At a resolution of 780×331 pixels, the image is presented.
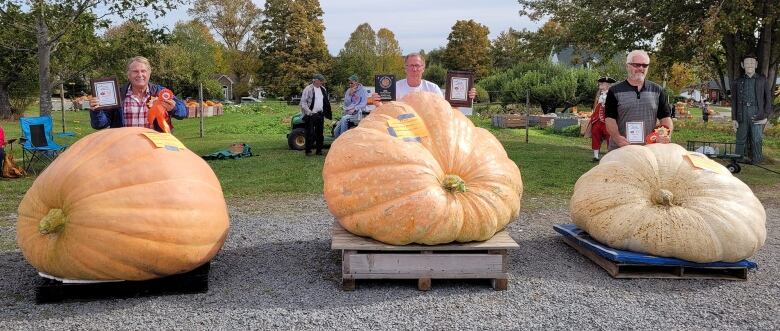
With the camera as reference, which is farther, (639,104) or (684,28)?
(684,28)

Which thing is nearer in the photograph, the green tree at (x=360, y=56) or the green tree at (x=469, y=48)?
the green tree at (x=360, y=56)

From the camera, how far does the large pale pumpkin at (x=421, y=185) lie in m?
3.89

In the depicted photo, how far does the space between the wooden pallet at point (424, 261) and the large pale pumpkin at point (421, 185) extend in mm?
82

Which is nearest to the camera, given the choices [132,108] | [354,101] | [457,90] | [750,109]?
[132,108]

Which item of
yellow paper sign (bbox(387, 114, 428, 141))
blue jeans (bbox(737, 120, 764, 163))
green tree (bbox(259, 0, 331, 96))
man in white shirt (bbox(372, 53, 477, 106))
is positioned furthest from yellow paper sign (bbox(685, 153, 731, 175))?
green tree (bbox(259, 0, 331, 96))

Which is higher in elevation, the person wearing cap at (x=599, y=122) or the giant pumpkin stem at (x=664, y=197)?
the person wearing cap at (x=599, y=122)

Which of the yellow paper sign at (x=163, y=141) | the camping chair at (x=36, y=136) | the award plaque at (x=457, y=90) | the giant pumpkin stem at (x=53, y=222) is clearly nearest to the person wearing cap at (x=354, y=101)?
the camping chair at (x=36, y=136)

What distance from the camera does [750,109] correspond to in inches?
403

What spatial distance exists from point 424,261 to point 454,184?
1.92ft

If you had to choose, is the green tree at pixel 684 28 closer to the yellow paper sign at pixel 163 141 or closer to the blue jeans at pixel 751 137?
the blue jeans at pixel 751 137

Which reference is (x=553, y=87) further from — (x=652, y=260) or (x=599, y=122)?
(x=652, y=260)

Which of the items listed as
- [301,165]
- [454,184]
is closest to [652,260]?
[454,184]

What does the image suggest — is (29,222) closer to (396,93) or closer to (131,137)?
(131,137)

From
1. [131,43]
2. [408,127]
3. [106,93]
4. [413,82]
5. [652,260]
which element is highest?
[131,43]
